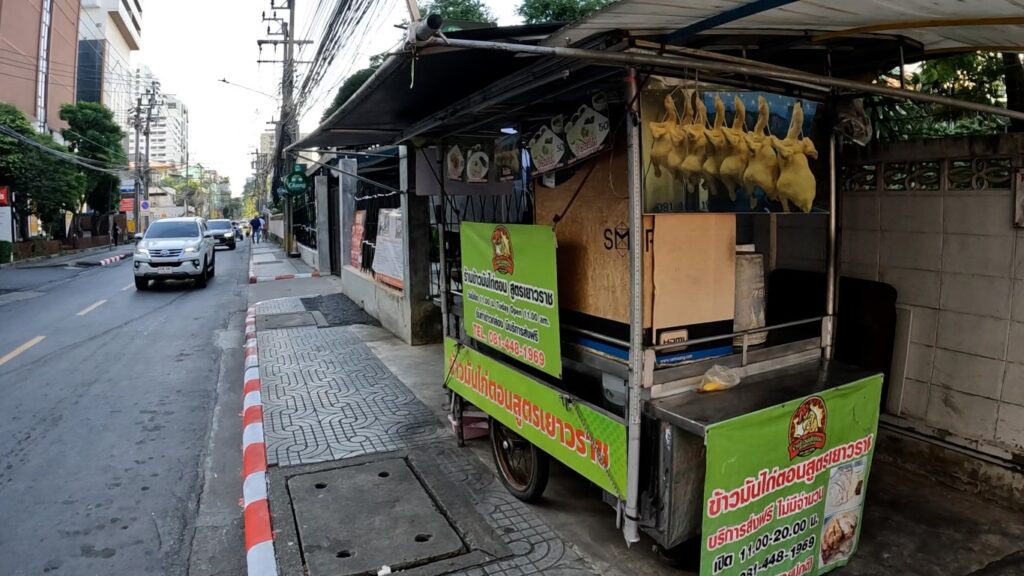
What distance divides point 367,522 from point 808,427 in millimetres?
2554

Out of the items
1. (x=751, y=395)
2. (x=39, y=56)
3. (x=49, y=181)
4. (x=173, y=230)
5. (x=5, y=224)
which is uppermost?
(x=39, y=56)

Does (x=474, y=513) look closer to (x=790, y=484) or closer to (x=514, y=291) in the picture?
(x=514, y=291)

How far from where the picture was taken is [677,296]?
3.30 m

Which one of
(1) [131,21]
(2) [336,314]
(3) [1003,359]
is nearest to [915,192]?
(3) [1003,359]

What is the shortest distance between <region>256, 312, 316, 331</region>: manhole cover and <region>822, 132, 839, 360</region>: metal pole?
875 cm

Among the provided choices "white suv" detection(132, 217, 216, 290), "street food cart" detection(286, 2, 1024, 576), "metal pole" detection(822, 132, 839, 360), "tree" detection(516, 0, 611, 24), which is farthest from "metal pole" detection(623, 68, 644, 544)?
"white suv" detection(132, 217, 216, 290)

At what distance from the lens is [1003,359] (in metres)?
3.89

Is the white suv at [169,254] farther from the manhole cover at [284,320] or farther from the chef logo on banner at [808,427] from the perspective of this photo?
the chef logo on banner at [808,427]

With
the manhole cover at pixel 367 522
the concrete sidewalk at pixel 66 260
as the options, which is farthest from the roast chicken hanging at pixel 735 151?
the concrete sidewalk at pixel 66 260

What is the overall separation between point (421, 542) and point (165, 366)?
6.21 m

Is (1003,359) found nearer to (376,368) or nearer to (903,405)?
(903,405)

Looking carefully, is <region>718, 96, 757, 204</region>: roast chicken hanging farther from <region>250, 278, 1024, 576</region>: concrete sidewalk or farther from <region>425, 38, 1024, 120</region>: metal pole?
<region>250, 278, 1024, 576</region>: concrete sidewalk

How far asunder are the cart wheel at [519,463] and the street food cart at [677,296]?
3 cm

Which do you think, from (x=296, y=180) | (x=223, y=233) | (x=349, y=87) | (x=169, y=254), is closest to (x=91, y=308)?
(x=169, y=254)
